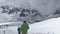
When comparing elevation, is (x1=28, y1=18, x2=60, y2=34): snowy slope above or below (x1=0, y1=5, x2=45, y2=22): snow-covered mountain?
below

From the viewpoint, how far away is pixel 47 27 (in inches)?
164

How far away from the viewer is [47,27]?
4176 millimetres

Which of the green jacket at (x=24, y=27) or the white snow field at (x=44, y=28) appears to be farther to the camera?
the white snow field at (x=44, y=28)

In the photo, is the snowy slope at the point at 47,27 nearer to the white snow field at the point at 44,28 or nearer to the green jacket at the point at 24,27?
the white snow field at the point at 44,28

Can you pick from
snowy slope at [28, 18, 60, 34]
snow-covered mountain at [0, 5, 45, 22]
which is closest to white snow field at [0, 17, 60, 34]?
snowy slope at [28, 18, 60, 34]

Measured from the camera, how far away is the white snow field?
4.15 metres

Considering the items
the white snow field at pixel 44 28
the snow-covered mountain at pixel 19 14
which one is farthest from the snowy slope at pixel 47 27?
the snow-covered mountain at pixel 19 14

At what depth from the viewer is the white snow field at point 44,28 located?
13.6 ft

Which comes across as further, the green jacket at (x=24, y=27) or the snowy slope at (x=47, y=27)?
the snowy slope at (x=47, y=27)

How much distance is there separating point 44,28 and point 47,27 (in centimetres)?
7

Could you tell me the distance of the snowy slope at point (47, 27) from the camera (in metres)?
4.15

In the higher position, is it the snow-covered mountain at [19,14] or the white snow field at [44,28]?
the snow-covered mountain at [19,14]

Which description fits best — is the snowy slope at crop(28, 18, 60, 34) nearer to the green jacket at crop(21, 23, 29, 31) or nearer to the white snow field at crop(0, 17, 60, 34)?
the white snow field at crop(0, 17, 60, 34)

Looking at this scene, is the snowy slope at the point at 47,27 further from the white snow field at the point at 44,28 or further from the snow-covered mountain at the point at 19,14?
the snow-covered mountain at the point at 19,14
